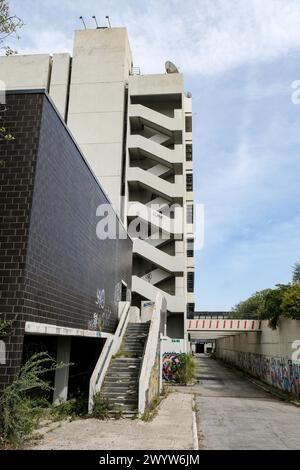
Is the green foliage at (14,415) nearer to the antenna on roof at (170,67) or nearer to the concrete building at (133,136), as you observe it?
the concrete building at (133,136)

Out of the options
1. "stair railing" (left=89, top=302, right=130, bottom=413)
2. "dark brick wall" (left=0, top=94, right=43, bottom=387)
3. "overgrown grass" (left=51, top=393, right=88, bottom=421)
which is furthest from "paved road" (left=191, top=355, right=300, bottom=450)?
"dark brick wall" (left=0, top=94, right=43, bottom=387)

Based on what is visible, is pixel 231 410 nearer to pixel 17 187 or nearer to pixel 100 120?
pixel 17 187

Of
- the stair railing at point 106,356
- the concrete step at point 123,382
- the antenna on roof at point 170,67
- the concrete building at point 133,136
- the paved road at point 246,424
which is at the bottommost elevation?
the paved road at point 246,424

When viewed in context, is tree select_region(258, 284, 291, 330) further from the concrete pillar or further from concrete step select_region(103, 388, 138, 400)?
the concrete pillar

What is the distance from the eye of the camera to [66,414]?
1402cm

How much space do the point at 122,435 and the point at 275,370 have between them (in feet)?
74.5

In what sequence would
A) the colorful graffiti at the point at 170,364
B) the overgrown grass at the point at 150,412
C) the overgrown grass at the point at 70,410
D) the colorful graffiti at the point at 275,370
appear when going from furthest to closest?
the colorful graffiti at the point at 170,364 < the colorful graffiti at the point at 275,370 < the overgrown grass at the point at 70,410 < the overgrown grass at the point at 150,412

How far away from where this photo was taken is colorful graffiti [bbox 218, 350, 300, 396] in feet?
84.1

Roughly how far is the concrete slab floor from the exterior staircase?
936mm

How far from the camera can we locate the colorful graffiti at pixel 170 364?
103ft

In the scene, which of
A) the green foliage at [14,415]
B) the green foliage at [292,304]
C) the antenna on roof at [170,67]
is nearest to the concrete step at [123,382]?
the green foliage at [14,415]

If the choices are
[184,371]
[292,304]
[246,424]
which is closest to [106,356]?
[246,424]

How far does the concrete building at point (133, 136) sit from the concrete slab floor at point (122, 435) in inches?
944

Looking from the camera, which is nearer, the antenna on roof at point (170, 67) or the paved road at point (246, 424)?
the paved road at point (246, 424)
